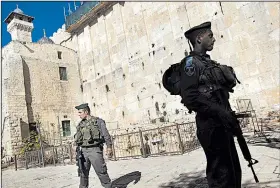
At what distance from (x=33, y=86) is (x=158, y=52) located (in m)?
12.1

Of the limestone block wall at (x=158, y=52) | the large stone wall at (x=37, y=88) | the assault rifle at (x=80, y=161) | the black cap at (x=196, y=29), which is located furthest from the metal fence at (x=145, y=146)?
the large stone wall at (x=37, y=88)

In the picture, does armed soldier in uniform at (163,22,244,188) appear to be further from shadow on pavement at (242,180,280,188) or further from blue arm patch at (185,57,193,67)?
shadow on pavement at (242,180,280,188)

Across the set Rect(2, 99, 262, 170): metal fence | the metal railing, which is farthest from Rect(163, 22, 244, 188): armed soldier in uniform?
the metal railing

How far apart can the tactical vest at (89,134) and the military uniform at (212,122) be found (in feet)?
8.77

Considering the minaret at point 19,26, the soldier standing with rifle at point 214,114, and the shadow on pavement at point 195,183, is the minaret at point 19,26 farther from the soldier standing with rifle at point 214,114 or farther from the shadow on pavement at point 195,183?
the soldier standing with rifle at point 214,114

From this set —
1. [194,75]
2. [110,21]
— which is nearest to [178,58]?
[110,21]

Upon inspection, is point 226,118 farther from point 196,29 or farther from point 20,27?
point 20,27

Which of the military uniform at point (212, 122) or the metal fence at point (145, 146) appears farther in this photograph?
the metal fence at point (145, 146)

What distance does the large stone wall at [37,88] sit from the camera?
20.2 metres

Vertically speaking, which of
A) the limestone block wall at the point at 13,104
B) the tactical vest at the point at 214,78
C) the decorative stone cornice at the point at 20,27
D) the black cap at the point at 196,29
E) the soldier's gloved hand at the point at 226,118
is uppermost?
the decorative stone cornice at the point at 20,27

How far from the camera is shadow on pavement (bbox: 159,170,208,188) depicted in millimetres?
4441

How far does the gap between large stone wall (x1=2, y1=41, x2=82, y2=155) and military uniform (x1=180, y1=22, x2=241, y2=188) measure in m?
20.2

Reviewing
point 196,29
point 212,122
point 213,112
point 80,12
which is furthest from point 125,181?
point 80,12

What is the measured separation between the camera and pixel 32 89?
22.2 meters
